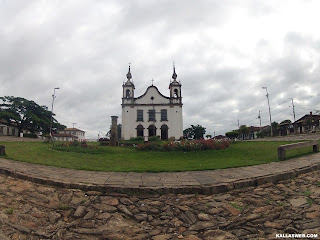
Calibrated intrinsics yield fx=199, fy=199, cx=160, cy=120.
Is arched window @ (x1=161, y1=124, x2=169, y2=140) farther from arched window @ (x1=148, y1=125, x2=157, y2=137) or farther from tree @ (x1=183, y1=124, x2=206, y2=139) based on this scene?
tree @ (x1=183, y1=124, x2=206, y2=139)

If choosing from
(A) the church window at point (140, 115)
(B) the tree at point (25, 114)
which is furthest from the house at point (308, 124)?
(B) the tree at point (25, 114)

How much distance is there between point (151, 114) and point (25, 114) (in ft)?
74.5

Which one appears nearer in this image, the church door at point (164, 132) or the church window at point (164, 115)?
the church door at point (164, 132)

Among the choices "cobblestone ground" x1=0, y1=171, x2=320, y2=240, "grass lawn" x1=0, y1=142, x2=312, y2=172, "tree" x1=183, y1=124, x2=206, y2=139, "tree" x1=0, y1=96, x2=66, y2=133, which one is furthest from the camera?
"tree" x1=183, y1=124, x2=206, y2=139

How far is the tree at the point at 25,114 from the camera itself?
34625 mm

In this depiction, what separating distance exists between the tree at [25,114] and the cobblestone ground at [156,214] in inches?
1440

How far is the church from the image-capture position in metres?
36.8

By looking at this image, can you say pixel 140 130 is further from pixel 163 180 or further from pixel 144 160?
pixel 163 180

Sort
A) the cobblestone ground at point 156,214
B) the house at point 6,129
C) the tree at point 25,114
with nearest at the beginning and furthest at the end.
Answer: the cobblestone ground at point 156,214 → the tree at point 25,114 → the house at point 6,129

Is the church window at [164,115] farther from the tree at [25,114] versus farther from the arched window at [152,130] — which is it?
the tree at [25,114]

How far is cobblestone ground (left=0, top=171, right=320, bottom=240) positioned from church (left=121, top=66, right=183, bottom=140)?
1269 inches

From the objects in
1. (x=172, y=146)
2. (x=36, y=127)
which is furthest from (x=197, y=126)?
(x=172, y=146)

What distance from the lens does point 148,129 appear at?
122 ft

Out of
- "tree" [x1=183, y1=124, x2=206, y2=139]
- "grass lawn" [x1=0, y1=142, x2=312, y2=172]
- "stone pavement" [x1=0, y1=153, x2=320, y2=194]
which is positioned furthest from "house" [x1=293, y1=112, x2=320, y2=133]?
"stone pavement" [x1=0, y1=153, x2=320, y2=194]
